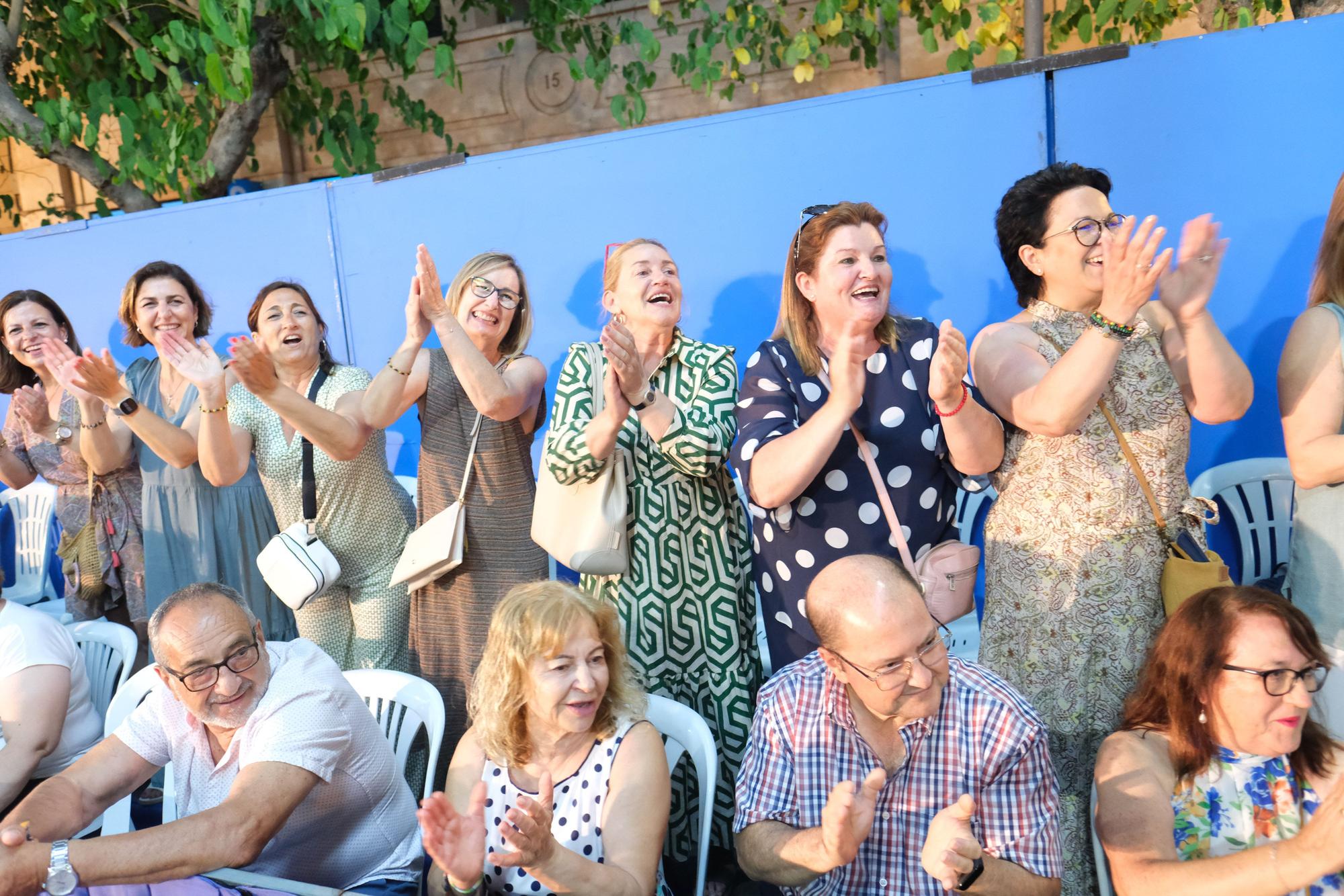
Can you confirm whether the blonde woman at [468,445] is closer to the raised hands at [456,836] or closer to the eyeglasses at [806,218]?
the eyeglasses at [806,218]

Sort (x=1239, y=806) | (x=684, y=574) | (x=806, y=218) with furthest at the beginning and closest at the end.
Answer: (x=684, y=574)
(x=806, y=218)
(x=1239, y=806)

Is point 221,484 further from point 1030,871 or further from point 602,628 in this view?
point 1030,871

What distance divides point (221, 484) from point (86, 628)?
0.71 m

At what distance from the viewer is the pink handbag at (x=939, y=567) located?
2.30 m

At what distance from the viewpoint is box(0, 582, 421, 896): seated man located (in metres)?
2.25

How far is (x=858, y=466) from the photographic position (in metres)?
2.38

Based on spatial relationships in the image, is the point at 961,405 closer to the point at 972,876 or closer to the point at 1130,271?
the point at 1130,271

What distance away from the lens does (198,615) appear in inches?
93.0

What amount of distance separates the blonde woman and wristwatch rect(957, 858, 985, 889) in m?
1.55

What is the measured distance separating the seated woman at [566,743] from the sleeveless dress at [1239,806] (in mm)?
957

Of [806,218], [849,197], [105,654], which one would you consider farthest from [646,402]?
[105,654]

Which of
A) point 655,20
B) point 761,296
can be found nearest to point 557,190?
point 761,296

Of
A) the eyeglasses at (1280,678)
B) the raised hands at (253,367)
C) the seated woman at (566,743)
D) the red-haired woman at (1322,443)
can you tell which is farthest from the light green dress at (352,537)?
the red-haired woman at (1322,443)

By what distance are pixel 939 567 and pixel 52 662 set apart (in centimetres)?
231
